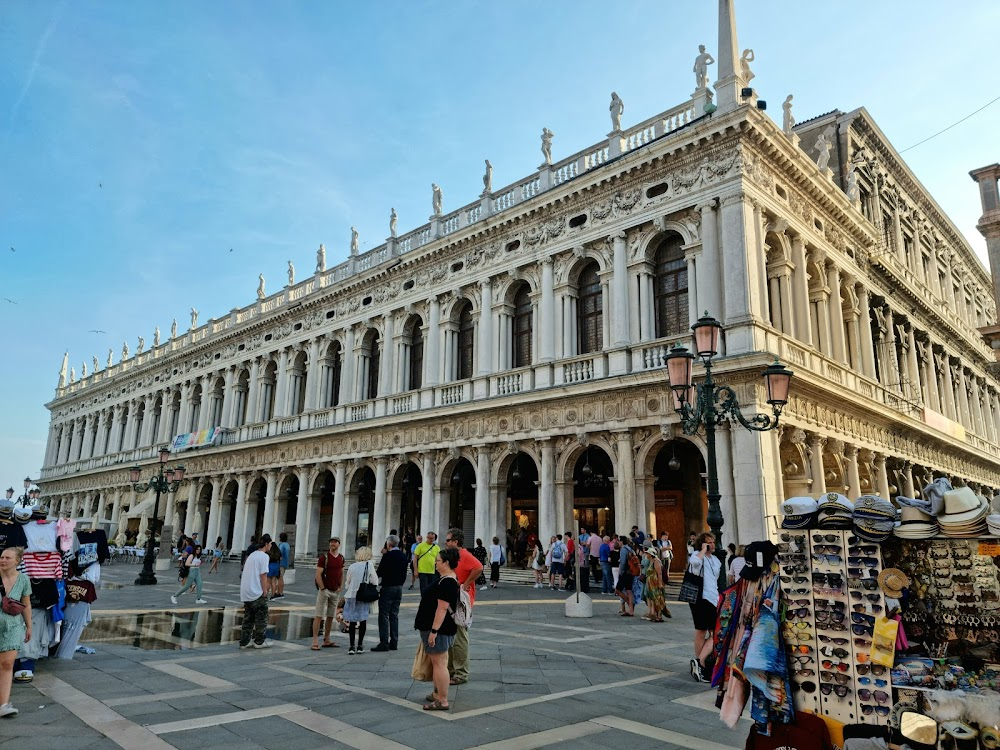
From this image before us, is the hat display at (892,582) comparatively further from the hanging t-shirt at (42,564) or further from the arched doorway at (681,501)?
the arched doorway at (681,501)

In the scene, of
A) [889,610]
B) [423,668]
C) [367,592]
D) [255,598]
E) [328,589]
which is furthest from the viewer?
[328,589]

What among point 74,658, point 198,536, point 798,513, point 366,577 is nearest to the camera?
point 798,513

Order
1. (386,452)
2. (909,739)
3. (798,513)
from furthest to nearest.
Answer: (386,452)
(798,513)
(909,739)

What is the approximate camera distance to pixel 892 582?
161 inches

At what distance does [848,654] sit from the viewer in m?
4.09

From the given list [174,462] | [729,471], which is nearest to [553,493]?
[729,471]

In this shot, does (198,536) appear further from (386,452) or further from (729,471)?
(729,471)

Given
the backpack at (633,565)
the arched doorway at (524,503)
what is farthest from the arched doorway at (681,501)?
the backpack at (633,565)

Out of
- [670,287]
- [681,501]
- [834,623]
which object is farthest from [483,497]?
[834,623]

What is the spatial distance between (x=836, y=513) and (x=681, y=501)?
56.2 ft

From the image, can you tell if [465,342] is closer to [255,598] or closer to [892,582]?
[255,598]

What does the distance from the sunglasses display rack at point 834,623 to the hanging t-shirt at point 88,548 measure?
314 inches

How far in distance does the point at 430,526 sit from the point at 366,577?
13971 mm

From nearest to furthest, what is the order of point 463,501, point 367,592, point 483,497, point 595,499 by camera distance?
point 367,592
point 483,497
point 595,499
point 463,501
